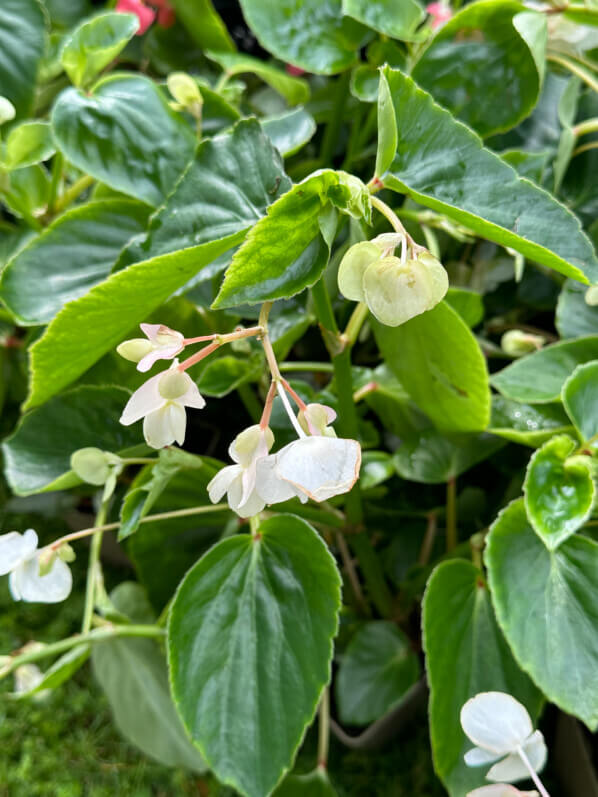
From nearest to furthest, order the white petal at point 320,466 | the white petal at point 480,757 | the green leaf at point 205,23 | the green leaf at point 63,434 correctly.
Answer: the white petal at point 320,466, the white petal at point 480,757, the green leaf at point 63,434, the green leaf at point 205,23

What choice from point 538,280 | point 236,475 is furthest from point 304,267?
point 538,280

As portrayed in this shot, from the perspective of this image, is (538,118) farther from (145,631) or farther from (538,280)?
(145,631)

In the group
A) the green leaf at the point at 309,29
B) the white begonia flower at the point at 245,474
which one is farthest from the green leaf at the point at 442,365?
the green leaf at the point at 309,29

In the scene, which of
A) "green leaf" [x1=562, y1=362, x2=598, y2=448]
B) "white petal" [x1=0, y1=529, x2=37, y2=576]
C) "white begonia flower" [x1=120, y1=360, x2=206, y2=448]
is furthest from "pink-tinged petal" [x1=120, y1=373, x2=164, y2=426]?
"green leaf" [x1=562, y1=362, x2=598, y2=448]

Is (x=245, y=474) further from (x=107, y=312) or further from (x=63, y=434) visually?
(x=63, y=434)

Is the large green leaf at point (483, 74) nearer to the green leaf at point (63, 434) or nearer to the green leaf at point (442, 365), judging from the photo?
the green leaf at point (442, 365)

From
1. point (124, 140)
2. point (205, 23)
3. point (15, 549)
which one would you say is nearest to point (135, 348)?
point (15, 549)

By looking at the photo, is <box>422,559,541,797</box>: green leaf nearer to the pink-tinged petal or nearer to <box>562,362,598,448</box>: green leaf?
<box>562,362,598,448</box>: green leaf

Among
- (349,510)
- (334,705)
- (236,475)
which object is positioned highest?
(236,475)
